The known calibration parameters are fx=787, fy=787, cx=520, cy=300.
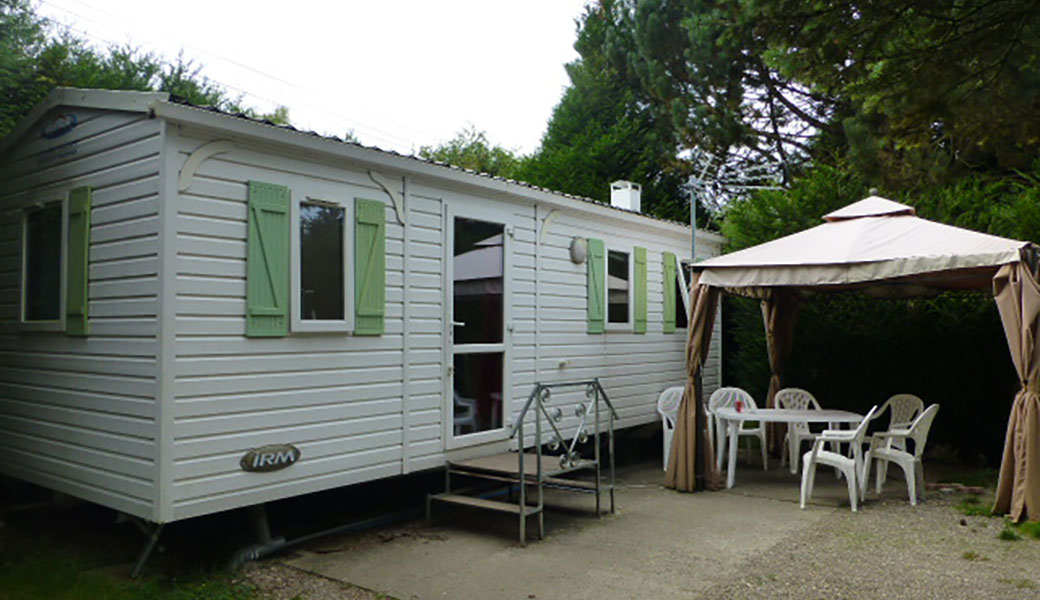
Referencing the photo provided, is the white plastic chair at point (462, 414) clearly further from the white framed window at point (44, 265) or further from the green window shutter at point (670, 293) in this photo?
the green window shutter at point (670, 293)

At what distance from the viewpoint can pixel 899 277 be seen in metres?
6.06

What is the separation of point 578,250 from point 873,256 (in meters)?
2.48

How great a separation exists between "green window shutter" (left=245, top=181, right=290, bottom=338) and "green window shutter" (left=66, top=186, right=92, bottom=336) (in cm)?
109

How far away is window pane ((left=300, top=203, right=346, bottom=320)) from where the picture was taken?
15.9 feet

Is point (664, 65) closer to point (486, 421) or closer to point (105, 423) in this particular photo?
point (486, 421)

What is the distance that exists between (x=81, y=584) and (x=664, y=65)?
39.8ft

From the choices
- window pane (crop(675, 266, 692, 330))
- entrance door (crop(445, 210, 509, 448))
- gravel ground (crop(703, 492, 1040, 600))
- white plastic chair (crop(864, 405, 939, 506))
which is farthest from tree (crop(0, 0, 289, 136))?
white plastic chair (crop(864, 405, 939, 506))

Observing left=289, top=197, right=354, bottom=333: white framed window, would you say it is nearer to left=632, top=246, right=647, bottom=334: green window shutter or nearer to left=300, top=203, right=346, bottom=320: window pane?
left=300, top=203, right=346, bottom=320: window pane

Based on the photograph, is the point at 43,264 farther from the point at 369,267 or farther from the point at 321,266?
the point at 369,267

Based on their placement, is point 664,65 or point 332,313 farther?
point 664,65

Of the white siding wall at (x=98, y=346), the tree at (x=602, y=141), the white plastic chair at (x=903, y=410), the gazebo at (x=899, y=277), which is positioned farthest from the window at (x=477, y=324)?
the tree at (x=602, y=141)

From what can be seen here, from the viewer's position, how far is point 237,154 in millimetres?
4512

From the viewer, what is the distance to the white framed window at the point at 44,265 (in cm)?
504

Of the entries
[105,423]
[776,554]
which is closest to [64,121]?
[105,423]
